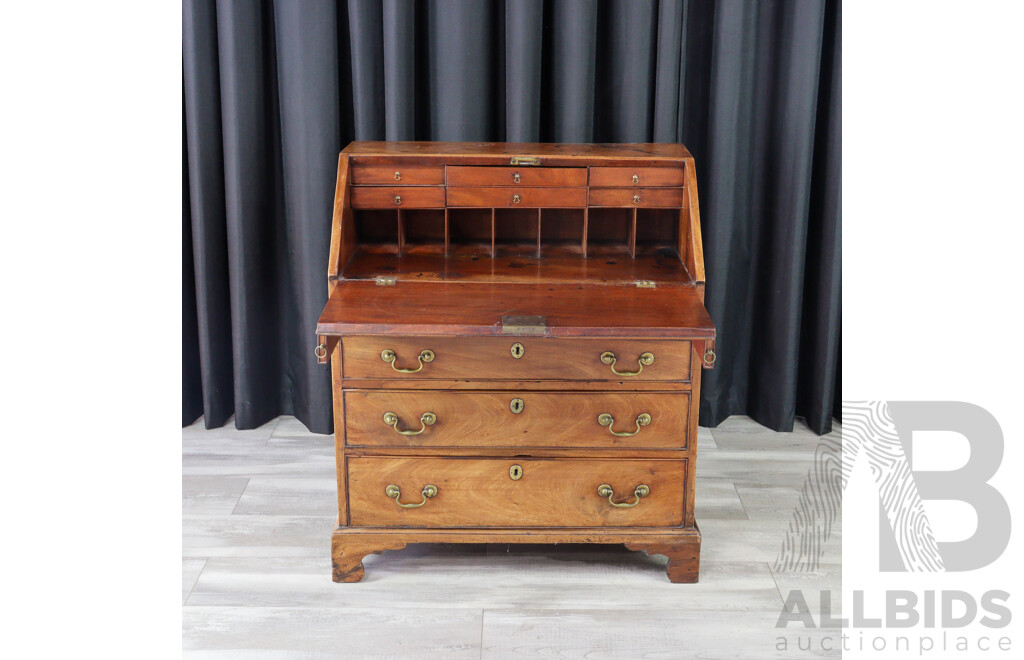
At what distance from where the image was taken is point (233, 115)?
9.11 feet

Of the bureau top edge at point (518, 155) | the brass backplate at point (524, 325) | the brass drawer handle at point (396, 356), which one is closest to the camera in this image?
the brass backplate at point (524, 325)

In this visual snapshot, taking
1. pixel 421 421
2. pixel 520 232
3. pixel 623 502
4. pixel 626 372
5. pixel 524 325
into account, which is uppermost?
pixel 520 232

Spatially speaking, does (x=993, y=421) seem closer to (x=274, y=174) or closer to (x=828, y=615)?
(x=828, y=615)

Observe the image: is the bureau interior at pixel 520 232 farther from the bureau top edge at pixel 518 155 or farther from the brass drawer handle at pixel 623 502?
the brass drawer handle at pixel 623 502

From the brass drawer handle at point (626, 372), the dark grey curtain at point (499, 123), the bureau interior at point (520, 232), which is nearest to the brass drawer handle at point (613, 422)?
the brass drawer handle at point (626, 372)

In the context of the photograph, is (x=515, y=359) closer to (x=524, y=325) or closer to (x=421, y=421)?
(x=524, y=325)

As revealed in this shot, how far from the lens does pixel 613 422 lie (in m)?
2.19

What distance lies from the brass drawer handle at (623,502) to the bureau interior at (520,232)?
0.62 metres

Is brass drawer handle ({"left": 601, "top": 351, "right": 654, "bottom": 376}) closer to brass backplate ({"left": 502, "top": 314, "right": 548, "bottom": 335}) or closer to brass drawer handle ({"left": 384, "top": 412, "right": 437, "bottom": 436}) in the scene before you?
brass backplate ({"left": 502, "top": 314, "right": 548, "bottom": 335})

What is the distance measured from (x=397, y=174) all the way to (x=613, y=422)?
83cm

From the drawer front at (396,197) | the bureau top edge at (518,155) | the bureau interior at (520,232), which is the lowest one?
the bureau interior at (520,232)

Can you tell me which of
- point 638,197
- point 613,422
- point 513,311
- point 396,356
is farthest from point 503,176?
point 613,422

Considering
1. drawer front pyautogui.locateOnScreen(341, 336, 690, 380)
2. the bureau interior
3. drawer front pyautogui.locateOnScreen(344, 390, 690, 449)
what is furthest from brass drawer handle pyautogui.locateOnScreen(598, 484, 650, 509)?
the bureau interior

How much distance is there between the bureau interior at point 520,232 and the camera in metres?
2.52
